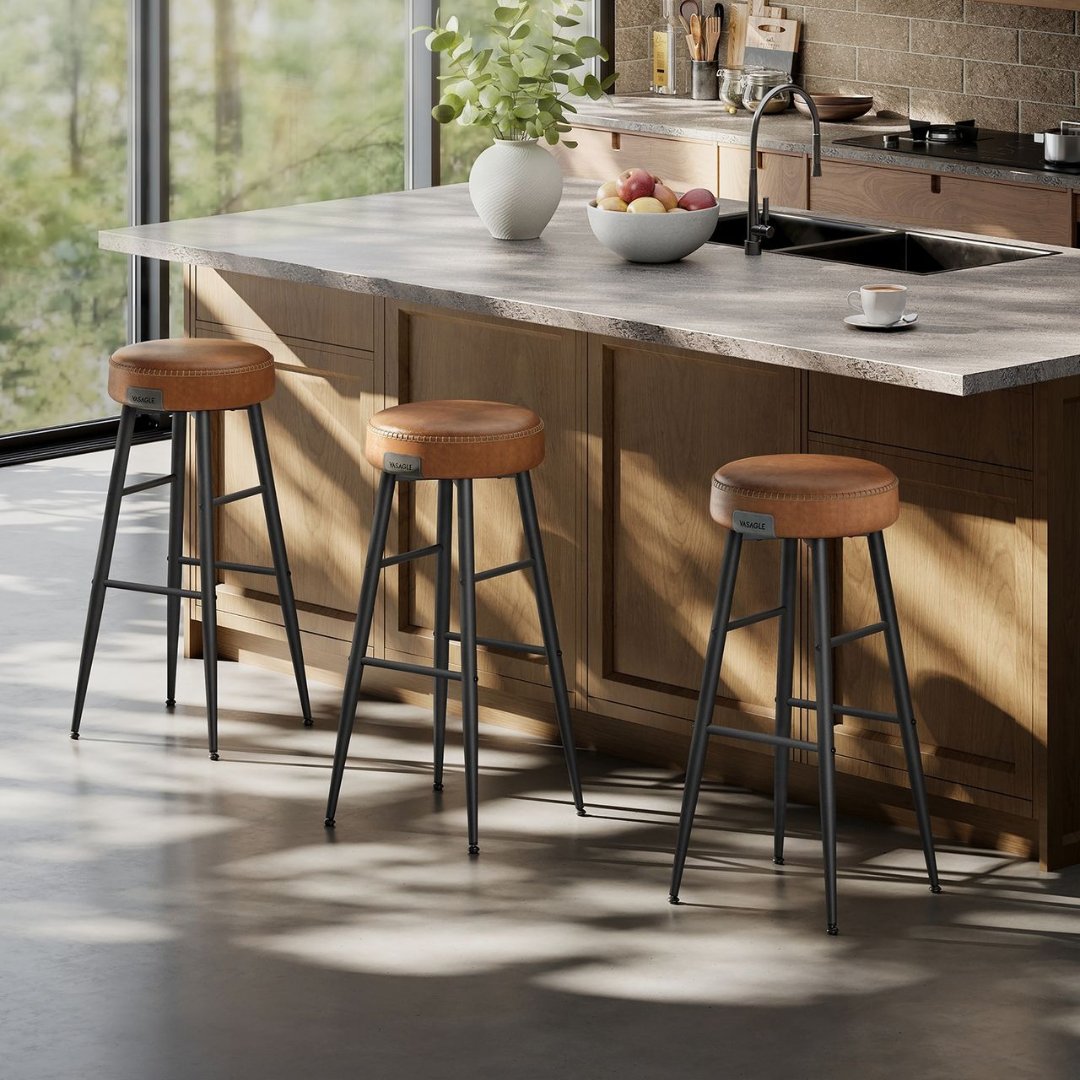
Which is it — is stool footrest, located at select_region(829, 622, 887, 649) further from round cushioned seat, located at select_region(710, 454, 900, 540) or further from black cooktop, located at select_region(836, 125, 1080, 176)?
black cooktop, located at select_region(836, 125, 1080, 176)

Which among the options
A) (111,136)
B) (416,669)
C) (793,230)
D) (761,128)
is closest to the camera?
(416,669)

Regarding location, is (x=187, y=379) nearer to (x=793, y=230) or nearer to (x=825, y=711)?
(x=793, y=230)

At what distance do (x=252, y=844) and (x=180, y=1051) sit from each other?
929 mm

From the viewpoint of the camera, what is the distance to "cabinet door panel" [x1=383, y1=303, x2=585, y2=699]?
483 centimetres

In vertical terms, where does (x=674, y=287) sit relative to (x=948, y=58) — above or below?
below

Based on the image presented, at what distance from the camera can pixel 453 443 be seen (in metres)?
4.31

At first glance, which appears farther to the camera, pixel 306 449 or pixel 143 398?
pixel 306 449

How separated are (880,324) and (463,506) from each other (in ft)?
2.95

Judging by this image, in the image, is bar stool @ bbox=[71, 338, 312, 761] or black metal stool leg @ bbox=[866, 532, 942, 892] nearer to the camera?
black metal stool leg @ bbox=[866, 532, 942, 892]

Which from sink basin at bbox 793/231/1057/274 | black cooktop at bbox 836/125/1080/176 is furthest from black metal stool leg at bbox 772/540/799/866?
black cooktop at bbox 836/125/1080/176

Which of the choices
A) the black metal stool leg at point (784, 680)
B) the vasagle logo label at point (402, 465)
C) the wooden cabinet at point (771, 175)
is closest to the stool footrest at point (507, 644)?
the vasagle logo label at point (402, 465)

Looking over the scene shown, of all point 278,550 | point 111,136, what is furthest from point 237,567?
point 111,136

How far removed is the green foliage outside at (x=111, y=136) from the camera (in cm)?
745

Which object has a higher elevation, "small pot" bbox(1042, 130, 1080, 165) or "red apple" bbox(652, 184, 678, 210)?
"small pot" bbox(1042, 130, 1080, 165)
